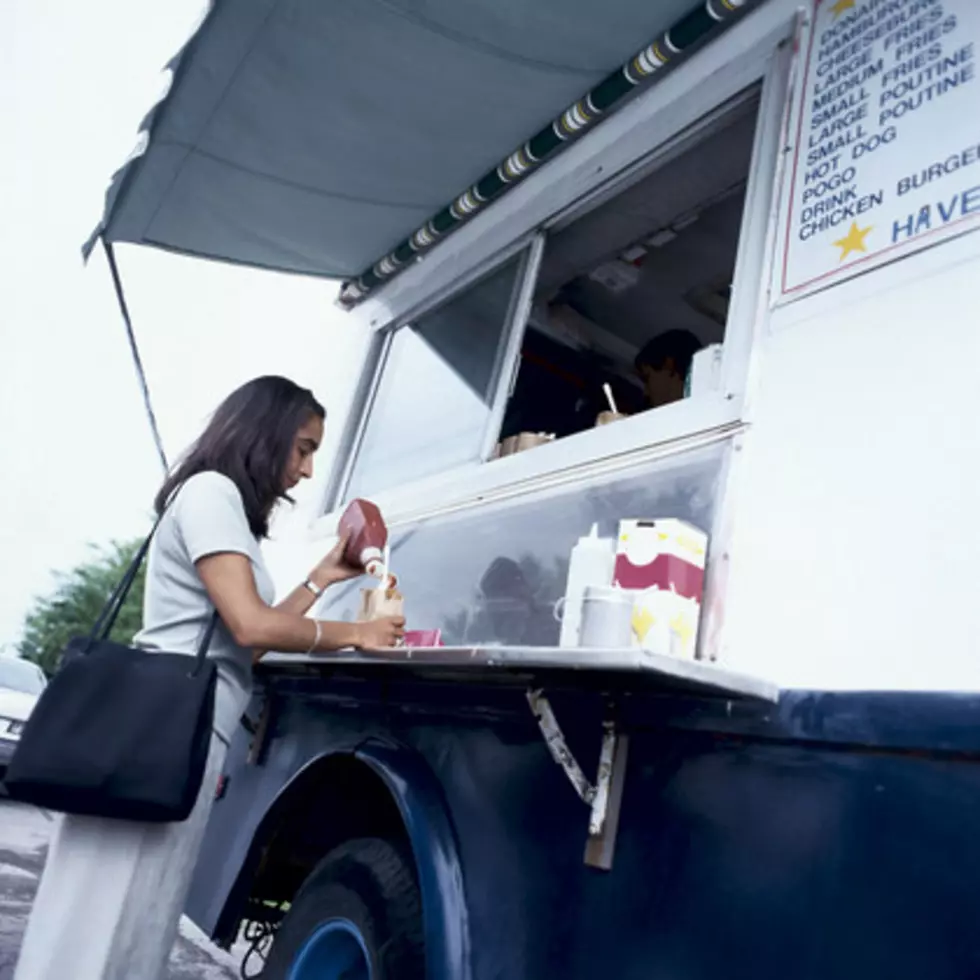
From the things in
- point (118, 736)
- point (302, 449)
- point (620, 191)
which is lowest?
point (118, 736)

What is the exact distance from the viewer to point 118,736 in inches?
64.0

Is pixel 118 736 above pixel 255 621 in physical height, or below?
below

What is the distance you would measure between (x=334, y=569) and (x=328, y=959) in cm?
101

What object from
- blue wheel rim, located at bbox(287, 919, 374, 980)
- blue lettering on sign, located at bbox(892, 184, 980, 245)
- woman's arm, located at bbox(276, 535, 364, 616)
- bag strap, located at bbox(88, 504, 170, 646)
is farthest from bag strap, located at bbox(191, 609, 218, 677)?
blue lettering on sign, located at bbox(892, 184, 980, 245)

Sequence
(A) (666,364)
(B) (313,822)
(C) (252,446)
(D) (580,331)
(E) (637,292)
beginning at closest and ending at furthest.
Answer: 1. (C) (252,446)
2. (B) (313,822)
3. (A) (666,364)
4. (E) (637,292)
5. (D) (580,331)

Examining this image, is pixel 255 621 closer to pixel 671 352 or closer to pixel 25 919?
pixel 671 352

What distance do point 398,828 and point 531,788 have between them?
62 cm

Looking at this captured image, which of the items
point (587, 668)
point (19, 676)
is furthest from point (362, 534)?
point (19, 676)

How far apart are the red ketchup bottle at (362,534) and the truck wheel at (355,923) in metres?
0.77

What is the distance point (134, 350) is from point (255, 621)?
2.63 m

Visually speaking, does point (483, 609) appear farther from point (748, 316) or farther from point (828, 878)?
point (828, 878)

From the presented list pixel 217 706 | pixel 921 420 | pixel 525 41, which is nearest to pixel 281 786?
pixel 217 706

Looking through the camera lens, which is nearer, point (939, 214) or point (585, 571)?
point (939, 214)

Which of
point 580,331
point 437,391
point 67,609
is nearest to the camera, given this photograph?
point 437,391
